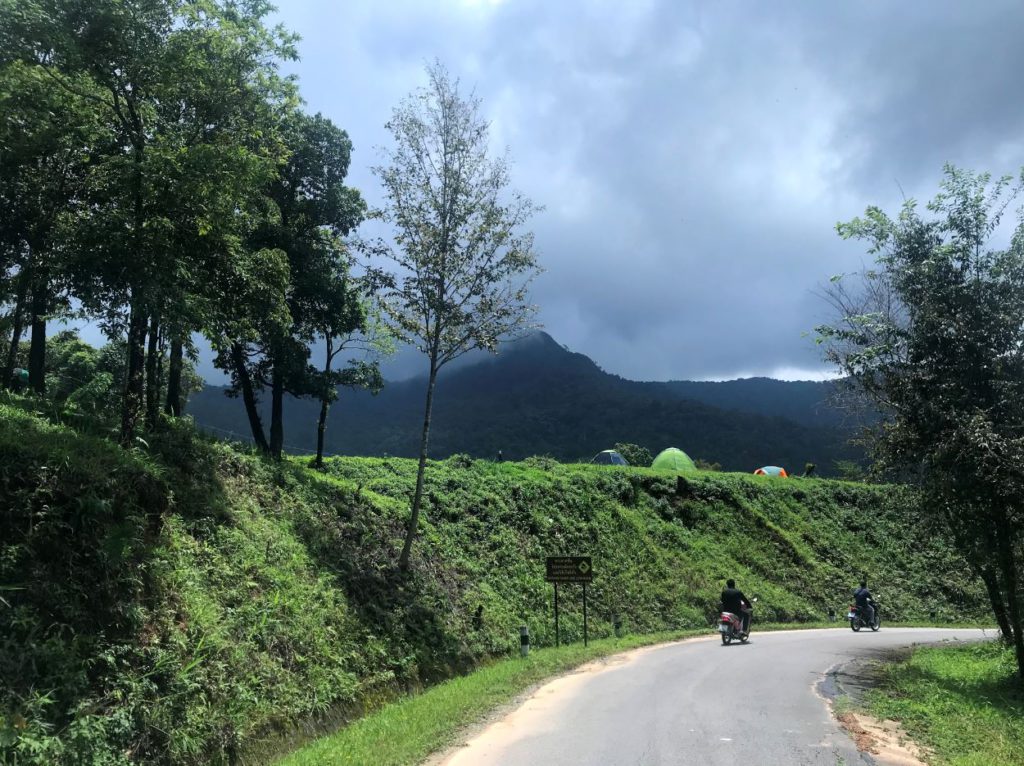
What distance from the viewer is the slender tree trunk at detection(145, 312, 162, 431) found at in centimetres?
1333

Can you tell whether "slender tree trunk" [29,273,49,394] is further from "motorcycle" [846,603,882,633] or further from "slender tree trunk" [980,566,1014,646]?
"motorcycle" [846,603,882,633]

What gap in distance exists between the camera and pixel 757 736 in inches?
313

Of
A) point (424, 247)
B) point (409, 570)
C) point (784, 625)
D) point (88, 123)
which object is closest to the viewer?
point (88, 123)

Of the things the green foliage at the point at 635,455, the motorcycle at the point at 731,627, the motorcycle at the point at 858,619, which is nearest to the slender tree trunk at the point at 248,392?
the motorcycle at the point at 731,627

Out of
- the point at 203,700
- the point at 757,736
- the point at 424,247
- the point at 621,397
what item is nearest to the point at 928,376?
the point at 757,736

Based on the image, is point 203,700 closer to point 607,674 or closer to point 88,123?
point 607,674

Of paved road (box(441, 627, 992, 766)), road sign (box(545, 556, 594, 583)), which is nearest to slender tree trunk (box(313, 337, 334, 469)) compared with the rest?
road sign (box(545, 556, 594, 583))

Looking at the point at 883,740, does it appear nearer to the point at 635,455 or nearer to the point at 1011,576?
the point at 1011,576

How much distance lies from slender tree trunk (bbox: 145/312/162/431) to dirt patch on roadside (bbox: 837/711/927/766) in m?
12.5

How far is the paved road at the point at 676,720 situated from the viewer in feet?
23.6

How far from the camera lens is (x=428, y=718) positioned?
9070 mm

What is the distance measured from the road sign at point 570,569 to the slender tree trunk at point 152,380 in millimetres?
10704

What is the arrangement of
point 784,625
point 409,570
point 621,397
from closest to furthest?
1. point 409,570
2. point 784,625
3. point 621,397

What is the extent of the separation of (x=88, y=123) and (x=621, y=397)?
379 ft
